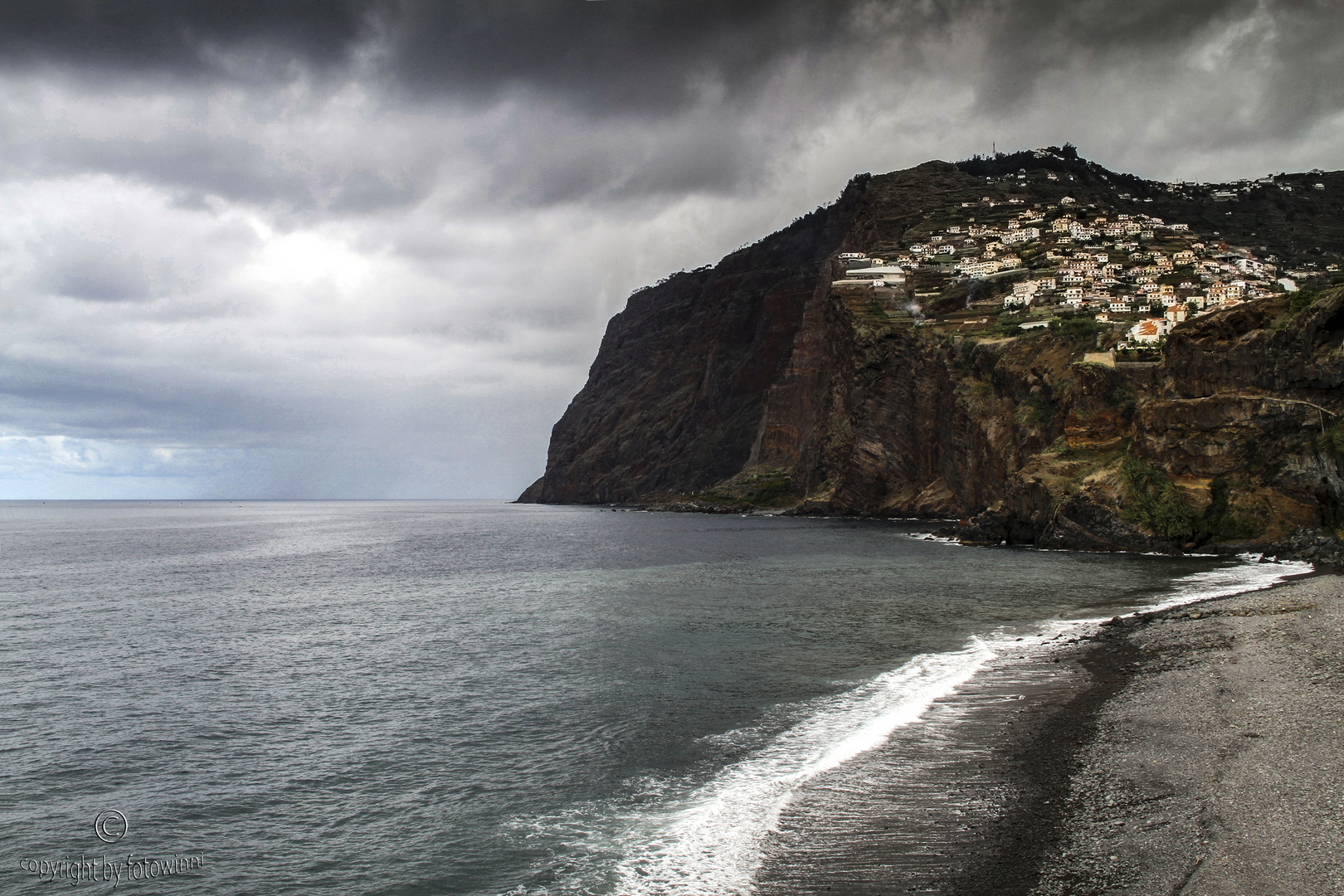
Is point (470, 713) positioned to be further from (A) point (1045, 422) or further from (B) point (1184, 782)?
(A) point (1045, 422)

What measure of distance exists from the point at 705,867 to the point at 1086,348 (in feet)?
266

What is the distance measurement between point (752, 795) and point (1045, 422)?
72778mm

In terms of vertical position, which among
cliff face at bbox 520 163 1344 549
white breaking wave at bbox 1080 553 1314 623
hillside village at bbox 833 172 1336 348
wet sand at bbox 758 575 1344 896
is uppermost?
hillside village at bbox 833 172 1336 348

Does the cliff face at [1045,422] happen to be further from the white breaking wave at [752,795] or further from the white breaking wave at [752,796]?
the white breaking wave at [752,795]

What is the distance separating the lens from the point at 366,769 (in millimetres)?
A: 16875

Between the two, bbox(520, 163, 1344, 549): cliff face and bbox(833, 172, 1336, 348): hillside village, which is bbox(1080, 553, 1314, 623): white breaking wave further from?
bbox(833, 172, 1336, 348): hillside village

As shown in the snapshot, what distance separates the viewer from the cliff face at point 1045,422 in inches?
2159

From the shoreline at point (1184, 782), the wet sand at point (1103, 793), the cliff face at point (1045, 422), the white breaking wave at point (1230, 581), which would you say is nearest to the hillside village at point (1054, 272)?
the cliff face at point (1045, 422)

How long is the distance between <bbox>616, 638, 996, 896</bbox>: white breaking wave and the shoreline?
2.91m

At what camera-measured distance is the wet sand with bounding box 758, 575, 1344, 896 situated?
1020 centimetres

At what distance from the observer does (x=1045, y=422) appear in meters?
77.9

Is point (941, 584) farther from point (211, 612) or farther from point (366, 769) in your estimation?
point (211, 612)

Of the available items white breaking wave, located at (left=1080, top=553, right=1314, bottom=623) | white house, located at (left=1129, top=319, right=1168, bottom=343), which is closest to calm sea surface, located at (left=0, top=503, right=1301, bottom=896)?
white breaking wave, located at (left=1080, top=553, right=1314, bottom=623)

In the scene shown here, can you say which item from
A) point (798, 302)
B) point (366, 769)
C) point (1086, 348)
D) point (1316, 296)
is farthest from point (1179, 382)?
point (798, 302)
